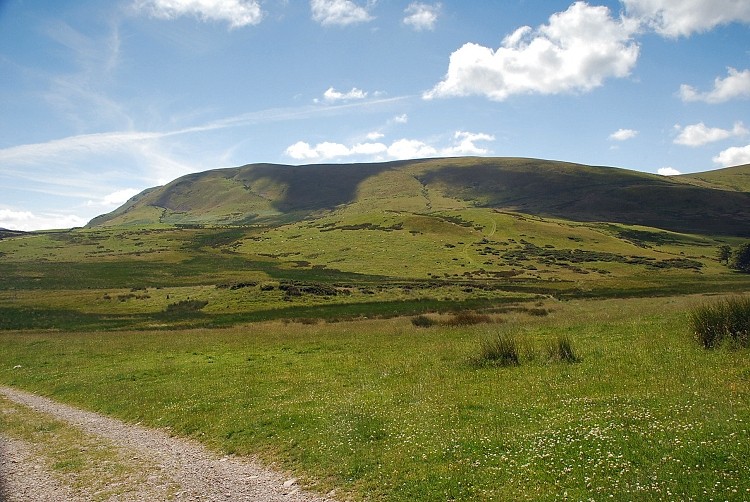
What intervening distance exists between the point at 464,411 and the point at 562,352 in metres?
8.46

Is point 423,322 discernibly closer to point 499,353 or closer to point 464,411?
point 499,353

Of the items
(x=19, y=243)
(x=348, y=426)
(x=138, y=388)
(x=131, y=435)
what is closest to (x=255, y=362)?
(x=138, y=388)

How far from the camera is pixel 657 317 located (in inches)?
1267

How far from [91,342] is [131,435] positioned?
104 ft

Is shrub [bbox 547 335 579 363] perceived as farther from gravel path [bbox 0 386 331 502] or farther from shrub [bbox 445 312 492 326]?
shrub [bbox 445 312 492 326]

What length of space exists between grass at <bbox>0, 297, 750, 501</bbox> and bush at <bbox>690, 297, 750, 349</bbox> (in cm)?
78

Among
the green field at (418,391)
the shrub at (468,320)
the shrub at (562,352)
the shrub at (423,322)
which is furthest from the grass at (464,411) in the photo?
the shrub at (423,322)

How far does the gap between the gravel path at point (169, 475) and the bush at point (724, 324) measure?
61.0 ft

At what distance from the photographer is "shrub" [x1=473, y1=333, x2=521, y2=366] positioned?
72.6 feet

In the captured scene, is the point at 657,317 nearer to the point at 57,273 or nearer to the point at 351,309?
the point at 351,309

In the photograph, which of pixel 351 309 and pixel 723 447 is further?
pixel 351 309

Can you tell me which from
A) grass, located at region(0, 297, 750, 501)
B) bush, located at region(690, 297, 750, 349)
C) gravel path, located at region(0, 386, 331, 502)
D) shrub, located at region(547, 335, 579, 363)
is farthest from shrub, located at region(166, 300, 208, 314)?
bush, located at region(690, 297, 750, 349)

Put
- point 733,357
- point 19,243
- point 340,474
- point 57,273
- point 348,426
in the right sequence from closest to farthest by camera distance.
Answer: point 340,474
point 348,426
point 733,357
point 57,273
point 19,243

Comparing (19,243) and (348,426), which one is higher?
(19,243)
